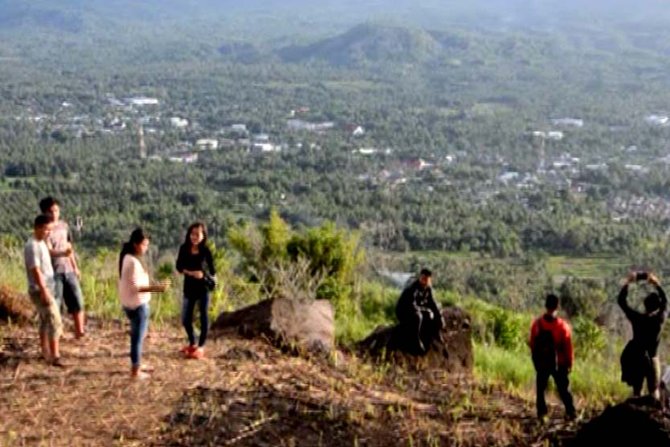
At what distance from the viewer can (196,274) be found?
281 inches

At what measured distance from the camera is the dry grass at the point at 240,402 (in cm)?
600

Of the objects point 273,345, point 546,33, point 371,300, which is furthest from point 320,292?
point 546,33

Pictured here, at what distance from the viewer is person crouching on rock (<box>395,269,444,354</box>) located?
7.73m

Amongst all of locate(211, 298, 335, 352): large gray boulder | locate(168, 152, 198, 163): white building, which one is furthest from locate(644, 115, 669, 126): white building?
locate(211, 298, 335, 352): large gray boulder

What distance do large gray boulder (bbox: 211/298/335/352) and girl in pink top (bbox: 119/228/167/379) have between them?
1201 mm

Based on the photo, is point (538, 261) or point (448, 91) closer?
point (538, 261)

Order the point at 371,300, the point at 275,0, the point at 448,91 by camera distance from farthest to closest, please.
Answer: the point at 275,0, the point at 448,91, the point at 371,300

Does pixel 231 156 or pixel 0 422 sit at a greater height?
pixel 0 422

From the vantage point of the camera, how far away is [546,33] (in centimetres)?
10881

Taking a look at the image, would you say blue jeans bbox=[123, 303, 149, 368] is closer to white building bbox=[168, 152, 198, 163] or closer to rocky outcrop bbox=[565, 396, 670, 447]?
rocky outcrop bbox=[565, 396, 670, 447]

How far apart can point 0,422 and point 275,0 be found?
485 feet

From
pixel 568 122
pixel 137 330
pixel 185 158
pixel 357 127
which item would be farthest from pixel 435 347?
pixel 568 122

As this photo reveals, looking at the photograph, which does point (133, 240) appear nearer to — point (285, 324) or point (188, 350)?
point (188, 350)

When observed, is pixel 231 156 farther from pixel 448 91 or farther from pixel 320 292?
pixel 320 292
